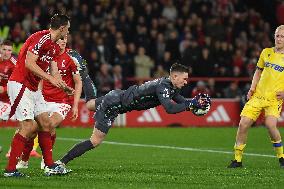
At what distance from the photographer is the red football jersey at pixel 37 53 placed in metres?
11.3

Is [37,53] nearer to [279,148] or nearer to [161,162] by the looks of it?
[161,162]

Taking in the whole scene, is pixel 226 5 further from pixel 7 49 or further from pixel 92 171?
pixel 92 171

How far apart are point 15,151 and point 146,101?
2149mm

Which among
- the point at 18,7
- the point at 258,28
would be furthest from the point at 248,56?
the point at 18,7

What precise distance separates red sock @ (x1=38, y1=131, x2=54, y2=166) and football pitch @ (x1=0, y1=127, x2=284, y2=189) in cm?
26

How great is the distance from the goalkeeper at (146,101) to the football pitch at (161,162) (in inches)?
24.1

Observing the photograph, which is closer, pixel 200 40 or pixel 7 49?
pixel 7 49

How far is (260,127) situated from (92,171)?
1364 centimetres

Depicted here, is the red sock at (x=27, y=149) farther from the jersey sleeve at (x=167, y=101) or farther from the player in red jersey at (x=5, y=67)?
the player in red jersey at (x=5, y=67)

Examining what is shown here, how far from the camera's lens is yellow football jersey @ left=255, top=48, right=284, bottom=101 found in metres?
13.6

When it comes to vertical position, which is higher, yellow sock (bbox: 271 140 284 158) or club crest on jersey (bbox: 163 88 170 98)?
club crest on jersey (bbox: 163 88 170 98)

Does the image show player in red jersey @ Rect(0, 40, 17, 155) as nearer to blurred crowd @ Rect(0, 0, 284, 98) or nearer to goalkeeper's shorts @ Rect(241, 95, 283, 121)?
goalkeeper's shorts @ Rect(241, 95, 283, 121)

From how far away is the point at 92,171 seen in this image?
1251 cm

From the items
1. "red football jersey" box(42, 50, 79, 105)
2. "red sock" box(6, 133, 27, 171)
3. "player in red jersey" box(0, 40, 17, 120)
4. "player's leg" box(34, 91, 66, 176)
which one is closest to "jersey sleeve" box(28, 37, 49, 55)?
"player's leg" box(34, 91, 66, 176)
